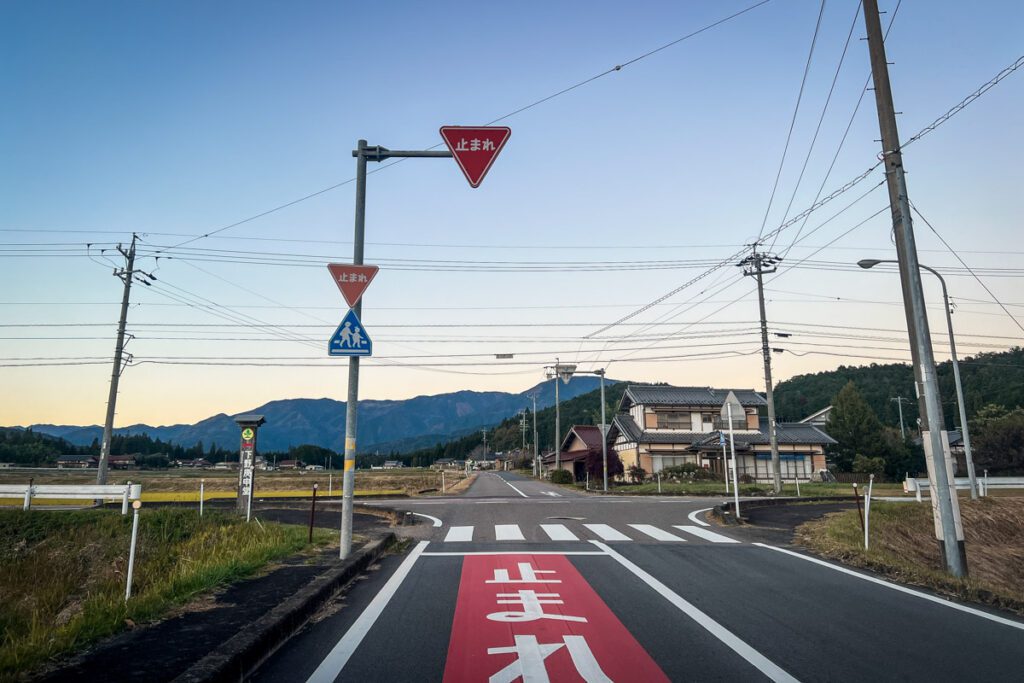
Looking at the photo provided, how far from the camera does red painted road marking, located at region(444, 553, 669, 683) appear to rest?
387cm

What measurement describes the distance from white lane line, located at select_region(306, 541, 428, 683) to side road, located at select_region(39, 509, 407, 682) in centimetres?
47

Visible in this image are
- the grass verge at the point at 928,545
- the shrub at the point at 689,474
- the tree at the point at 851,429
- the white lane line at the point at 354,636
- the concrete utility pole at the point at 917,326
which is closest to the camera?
the white lane line at the point at 354,636

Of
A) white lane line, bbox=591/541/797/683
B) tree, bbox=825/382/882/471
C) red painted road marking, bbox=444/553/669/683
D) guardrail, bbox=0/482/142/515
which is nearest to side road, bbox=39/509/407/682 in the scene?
red painted road marking, bbox=444/553/669/683

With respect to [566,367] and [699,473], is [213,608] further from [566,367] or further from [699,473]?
[699,473]

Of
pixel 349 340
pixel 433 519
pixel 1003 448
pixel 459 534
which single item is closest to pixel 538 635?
pixel 349 340

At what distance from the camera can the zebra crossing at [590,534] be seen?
10.9m

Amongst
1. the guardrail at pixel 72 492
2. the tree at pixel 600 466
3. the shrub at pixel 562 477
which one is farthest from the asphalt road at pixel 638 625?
the shrub at pixel 562 477

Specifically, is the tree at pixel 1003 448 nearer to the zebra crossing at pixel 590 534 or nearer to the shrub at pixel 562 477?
the shrub at pixel 562 477

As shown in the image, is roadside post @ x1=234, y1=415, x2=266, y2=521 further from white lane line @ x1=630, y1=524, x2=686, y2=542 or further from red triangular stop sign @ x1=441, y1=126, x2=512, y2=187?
red triangular stop sign @ x1=441, y1=126, x2=512, y2=187

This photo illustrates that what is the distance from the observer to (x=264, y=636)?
13.9ft

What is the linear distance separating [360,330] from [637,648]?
5.78 metres

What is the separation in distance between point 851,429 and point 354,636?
198ft

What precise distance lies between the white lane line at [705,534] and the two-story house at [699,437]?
101 feet

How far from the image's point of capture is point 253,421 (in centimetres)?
1538
